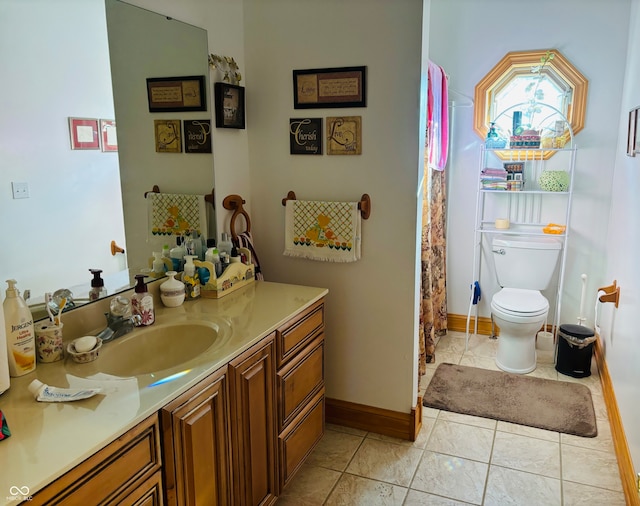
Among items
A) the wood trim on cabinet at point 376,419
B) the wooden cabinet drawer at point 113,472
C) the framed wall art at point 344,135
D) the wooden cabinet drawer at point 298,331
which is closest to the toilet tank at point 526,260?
the wood trim on cabinet at point 376,419

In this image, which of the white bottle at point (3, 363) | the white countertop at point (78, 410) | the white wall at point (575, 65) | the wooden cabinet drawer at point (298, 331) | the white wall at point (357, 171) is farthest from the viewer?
the white wall at point (575, 65)

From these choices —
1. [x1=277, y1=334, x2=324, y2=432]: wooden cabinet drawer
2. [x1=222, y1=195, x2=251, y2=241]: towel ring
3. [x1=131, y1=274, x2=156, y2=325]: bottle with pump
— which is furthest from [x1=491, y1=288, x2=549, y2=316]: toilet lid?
[x1=131, y1=274, x2=156, y2=325]: bottle with pump

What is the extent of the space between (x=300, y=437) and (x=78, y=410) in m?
1.13

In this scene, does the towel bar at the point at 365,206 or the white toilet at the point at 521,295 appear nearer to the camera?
the towel bar at the point at 365,206

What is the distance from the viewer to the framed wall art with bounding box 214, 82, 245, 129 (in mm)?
2314

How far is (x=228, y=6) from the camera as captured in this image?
241 centimetres

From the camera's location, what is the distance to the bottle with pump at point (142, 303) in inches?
71.7

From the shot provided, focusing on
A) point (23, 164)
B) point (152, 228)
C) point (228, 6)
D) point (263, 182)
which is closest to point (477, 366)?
point (263, 182)

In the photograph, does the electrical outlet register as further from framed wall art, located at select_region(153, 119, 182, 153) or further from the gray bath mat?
the gray bath mat

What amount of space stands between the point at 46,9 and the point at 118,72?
0.31 metres

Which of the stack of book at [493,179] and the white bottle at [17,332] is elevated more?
the stack of book at [493,179]

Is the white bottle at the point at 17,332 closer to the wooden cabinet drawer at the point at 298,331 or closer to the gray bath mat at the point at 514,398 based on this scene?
the wooden cabinet drawer at the point at 298,331

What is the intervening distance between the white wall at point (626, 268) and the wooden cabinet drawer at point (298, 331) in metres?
1.34

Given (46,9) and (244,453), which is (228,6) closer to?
(46,9)
